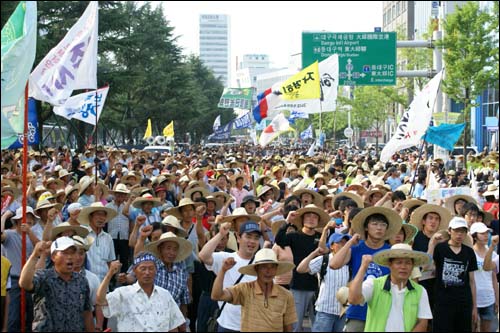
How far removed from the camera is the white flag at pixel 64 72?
12648 mm

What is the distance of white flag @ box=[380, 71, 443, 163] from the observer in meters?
15.4

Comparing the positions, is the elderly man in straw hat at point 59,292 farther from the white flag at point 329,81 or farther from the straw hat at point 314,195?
the white flag at point 329,81

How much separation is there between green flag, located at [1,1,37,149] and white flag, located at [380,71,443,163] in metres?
8.39

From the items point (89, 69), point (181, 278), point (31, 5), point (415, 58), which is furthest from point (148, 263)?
point (415, 58)

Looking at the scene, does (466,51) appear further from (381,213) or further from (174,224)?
(381,213)

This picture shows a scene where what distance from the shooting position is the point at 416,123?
50.8 ft

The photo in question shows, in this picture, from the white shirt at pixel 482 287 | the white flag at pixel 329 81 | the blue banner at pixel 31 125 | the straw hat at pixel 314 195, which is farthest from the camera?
the white flag at pixel 329 81

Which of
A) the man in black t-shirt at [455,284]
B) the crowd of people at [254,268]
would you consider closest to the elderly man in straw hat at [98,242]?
the crowd of people at [254,268]

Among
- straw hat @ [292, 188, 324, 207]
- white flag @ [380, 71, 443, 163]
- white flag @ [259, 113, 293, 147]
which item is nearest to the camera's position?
straw hat @ [292, 188, 324, 207]

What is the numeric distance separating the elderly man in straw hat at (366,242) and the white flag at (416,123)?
7.43 metres

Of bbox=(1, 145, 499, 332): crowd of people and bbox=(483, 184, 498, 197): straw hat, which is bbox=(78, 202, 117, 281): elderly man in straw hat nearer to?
bbox=(1, 145, 499, 332): crowd of people

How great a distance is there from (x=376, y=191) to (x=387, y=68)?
21869 mm

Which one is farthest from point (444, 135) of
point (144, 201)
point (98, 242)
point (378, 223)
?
point (378, 223)

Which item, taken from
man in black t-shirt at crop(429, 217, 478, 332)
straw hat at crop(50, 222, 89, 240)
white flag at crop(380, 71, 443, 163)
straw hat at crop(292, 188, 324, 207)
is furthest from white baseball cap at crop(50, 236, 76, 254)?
white flag at crop(380, 71, 443, 163)
